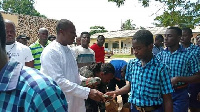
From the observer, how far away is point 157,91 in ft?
8.62

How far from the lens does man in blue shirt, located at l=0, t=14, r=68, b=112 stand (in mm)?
930

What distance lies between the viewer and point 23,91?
0.94 m

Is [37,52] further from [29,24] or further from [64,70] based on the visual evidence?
[29,24]

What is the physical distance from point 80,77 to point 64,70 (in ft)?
1.30

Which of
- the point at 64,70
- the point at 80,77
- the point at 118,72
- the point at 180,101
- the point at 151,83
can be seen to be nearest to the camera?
the point at 151,83

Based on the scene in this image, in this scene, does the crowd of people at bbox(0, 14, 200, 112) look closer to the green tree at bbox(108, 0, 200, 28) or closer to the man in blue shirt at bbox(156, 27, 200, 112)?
the man in blue shirt at bbox(156, 27, 200, 112)

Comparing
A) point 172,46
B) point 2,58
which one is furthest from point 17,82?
point 172,46

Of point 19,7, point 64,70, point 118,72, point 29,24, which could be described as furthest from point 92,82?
point 19,7

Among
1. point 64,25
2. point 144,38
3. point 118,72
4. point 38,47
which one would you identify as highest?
point 64,25

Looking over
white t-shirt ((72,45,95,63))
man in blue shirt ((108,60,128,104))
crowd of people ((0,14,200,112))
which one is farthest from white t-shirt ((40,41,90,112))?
white t-shirt ((72,45,95,63))

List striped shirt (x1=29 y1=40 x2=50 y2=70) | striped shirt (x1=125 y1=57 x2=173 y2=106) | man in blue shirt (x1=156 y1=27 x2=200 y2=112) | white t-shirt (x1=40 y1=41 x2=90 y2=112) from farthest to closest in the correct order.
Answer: striped shirt (x1=29 y1=40 x2=50 y2=70) → man in blue shirt (x1=156 y1=27 x2=200 y2=112) → white t-shirt (x1=40 y1=41 x2=90 y2=112) → striped shirt (x1=125 y1=57 x2=173 y2=106)

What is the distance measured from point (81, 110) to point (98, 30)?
58811 millimetres

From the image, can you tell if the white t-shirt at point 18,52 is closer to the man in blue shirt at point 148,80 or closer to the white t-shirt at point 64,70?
the white t-shirt at point 64,70

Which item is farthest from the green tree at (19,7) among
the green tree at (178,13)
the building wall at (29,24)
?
the green tree at (178,13)
